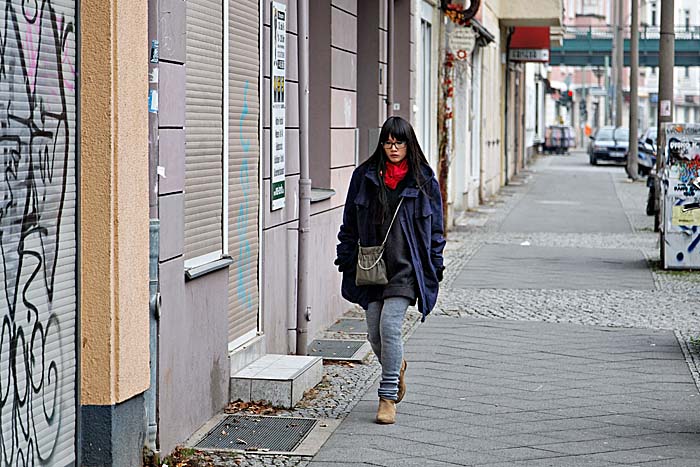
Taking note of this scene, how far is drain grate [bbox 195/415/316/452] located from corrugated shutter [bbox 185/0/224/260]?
3.07 feet

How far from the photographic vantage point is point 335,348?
385 inches

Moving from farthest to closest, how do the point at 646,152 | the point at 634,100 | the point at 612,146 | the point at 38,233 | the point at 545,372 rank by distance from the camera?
1. the point at 612,146
2. the point at 646,152
3. the point at 634,100
4. the point at 545,372
5. the point at 38,233

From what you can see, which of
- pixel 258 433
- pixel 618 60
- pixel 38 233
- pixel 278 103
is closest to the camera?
pixel 38 233

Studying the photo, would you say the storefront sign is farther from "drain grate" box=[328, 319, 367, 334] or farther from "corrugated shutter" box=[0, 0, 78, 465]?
"corrugated shutter" box=[0, 0, 78, 465]

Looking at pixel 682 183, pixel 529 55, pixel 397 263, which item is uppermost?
pixel 529 55

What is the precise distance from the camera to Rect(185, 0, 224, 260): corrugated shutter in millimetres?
6848

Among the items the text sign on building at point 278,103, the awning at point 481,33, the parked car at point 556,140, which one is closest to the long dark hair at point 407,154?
the text sign on building at point 278,103

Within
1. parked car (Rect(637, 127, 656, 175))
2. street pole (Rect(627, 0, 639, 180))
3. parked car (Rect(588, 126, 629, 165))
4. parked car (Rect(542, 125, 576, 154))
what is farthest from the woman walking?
parked car (Rect(542, 125, 576, 154))

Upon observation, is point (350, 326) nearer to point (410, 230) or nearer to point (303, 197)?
point (303, 197)

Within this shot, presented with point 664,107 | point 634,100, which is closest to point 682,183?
point 664,107

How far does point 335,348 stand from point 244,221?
208cm

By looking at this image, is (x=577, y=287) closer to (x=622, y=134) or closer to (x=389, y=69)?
(x=389, y=69)

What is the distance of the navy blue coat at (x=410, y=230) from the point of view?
732 cm

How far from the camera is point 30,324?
16.2 ft
